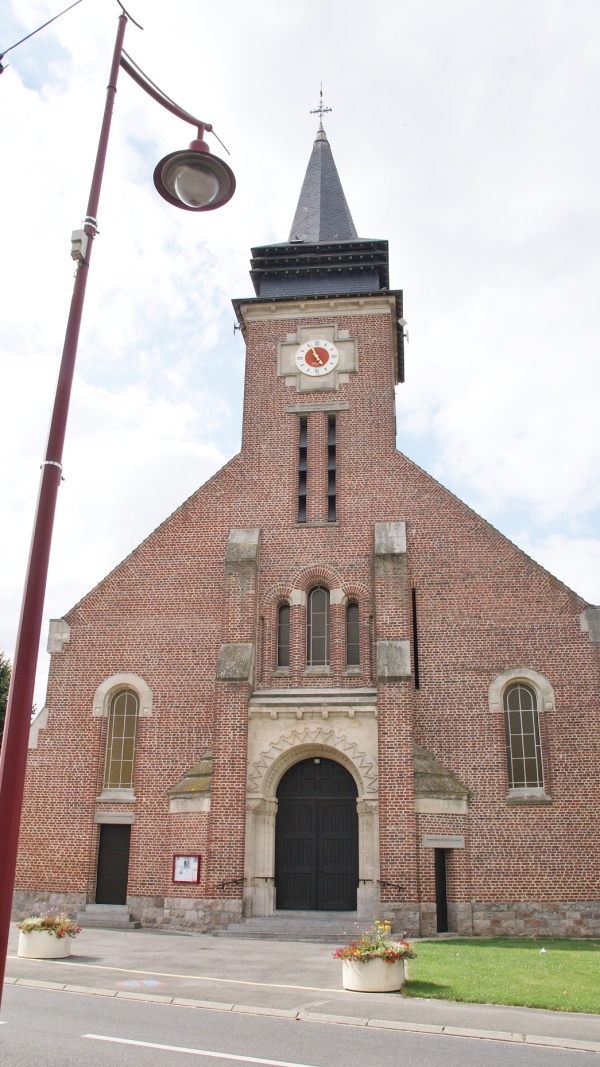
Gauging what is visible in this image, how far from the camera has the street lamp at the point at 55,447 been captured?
17.5 ft

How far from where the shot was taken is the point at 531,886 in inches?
758

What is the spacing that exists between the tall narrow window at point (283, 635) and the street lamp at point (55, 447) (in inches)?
616

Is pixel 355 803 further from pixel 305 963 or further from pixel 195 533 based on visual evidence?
pixel 195 533

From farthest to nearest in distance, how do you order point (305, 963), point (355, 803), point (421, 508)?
point (421, 508)
point (355, 803)
point (305, 963)

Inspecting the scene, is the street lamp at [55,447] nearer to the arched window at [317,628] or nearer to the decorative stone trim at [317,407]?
the arched window at [317,628]

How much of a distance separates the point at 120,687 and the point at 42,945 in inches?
328

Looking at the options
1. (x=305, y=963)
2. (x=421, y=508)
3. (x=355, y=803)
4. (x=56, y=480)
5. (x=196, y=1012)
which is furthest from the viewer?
(x=421, y=508)

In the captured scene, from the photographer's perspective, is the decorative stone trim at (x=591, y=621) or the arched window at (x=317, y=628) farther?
the arched window at (x=317, y=628)

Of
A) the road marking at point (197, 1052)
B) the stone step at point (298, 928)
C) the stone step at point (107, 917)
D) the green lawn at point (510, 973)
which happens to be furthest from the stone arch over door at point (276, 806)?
the road marking at point (197, 1052)

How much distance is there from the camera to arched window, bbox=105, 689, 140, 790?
2170 cm

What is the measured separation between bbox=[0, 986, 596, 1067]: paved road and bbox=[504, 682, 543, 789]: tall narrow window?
11.0 metres

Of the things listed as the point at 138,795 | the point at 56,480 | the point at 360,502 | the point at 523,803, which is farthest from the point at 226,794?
the point at 56,480

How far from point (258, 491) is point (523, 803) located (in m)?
10.4

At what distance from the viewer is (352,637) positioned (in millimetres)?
22094
